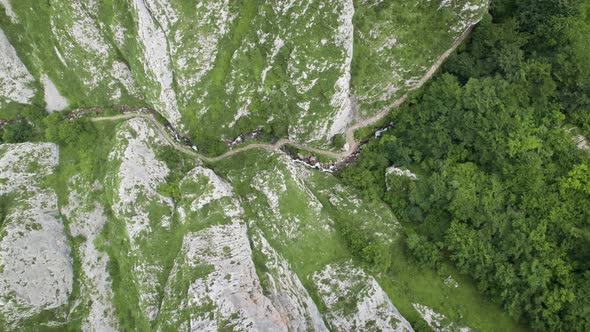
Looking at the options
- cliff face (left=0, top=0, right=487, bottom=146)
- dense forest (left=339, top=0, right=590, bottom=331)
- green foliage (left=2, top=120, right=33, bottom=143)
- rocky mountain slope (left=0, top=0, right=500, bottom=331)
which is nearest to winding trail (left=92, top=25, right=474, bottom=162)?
rocky mountain slope (left=0, top=0, right=500, bottom=331)

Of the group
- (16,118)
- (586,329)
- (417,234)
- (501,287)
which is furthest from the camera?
(16,118)

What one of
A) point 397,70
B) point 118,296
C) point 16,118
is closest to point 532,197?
point 397,70

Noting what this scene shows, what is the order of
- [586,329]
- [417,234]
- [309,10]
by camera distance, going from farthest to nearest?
[417,234], [309,10], [586,329]

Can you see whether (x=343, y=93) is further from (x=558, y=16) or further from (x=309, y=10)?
(x=558, y=16)

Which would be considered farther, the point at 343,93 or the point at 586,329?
the point at 343,93

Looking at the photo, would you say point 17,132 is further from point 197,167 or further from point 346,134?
point 346,134

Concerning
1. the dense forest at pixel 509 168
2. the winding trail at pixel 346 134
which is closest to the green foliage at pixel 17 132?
the winding trail at pixel 346 134
